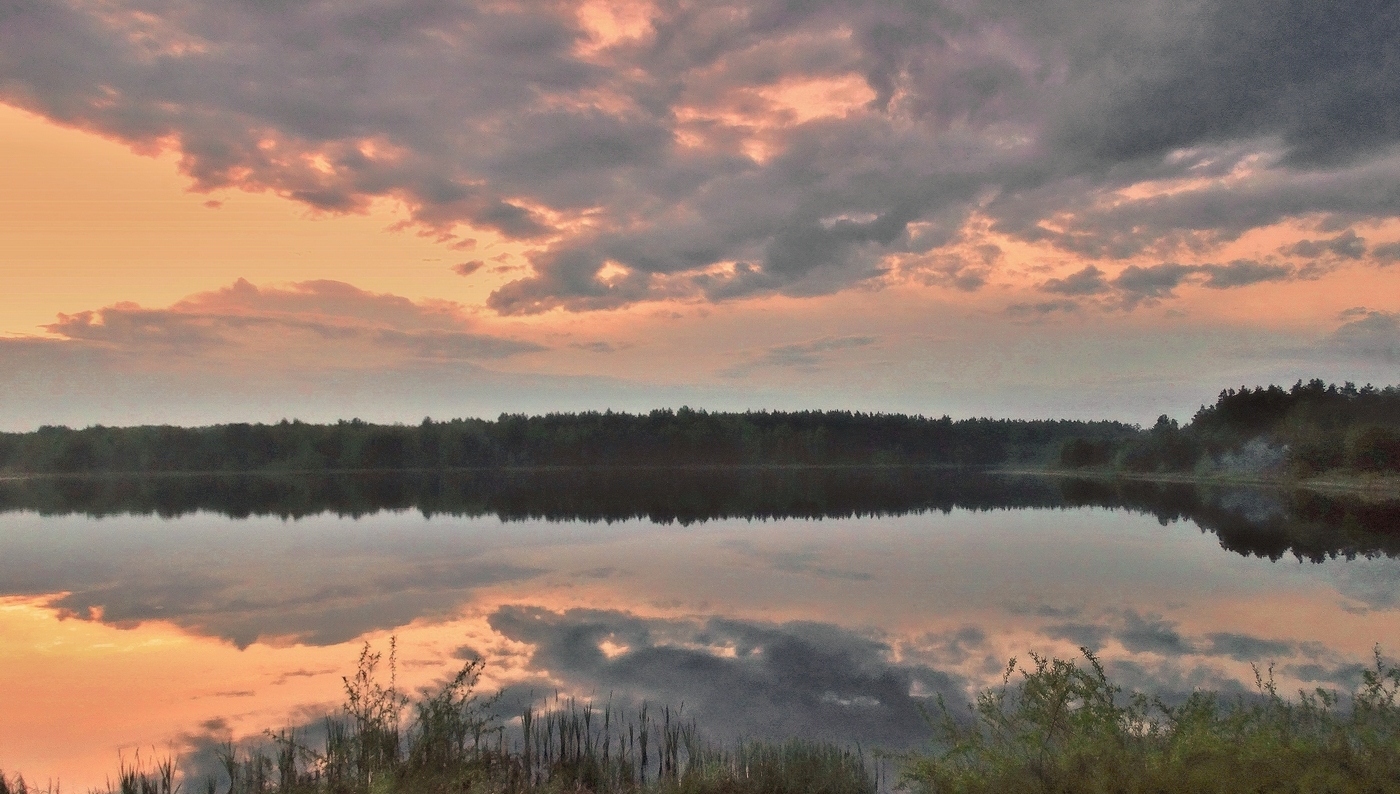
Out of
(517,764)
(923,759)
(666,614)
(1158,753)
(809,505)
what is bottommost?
(666,614)

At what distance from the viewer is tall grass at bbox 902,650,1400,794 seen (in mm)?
8523

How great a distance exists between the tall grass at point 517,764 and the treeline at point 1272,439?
99.0 meters

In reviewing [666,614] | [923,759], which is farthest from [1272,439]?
[923,759]

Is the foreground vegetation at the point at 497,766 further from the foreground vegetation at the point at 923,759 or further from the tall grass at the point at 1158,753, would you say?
the tall grass at the point at 1158,753

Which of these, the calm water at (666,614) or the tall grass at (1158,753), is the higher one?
the tall grass at (1158,753)

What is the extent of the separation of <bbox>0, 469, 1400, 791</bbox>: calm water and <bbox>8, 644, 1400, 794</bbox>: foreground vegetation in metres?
2.36

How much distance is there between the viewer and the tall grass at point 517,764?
11125 millimetres

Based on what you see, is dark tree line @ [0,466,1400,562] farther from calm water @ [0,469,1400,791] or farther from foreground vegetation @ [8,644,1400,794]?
foreground vegetation @ [8,644,1400,794]

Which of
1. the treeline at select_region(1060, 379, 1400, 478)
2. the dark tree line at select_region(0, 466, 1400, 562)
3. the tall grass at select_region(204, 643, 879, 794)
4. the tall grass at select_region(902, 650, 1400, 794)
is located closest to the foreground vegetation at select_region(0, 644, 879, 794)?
the tall grass at select_region(204, 643, 879, 794)

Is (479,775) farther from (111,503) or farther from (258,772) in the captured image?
(111,503)

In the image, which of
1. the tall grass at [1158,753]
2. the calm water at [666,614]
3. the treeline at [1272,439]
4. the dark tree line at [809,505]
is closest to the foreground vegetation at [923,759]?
the tall grass at [1158,753]

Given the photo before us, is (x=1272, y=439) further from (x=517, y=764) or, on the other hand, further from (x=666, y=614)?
(x=517, y=764)

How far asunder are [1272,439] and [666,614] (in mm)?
123759

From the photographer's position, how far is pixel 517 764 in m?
12.3
